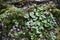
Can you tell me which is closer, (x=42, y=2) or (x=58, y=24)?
(x=58, y=24)

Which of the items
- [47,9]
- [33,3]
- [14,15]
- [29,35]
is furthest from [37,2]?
[29,35]

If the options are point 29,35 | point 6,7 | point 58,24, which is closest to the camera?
point 29,35

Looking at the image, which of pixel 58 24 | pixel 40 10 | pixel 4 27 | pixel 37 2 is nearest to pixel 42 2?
pixel 37 2

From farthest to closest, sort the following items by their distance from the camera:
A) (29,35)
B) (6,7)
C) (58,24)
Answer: (6,7) → (58,24) → (29,35)

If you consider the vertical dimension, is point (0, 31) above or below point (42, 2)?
below

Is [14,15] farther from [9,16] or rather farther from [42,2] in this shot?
[42,2]

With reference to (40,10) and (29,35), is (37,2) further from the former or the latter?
(29,35)
